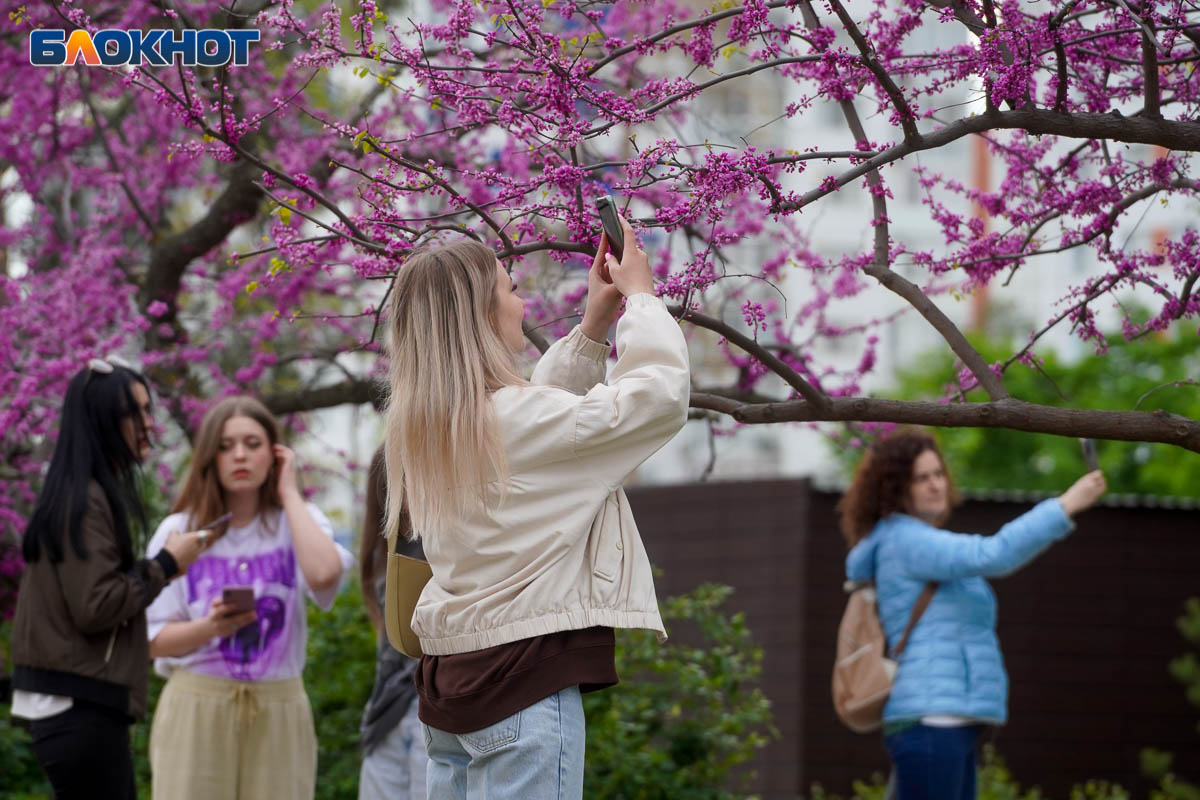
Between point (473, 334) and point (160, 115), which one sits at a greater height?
point (160, 115)

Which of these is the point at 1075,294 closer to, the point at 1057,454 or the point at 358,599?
the point at 358,599

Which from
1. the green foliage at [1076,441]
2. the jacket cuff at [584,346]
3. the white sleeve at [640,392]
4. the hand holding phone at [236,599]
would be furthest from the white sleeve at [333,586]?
the green foliage at [1076,441]

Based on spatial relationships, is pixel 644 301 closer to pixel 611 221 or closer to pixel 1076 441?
pixel 611 221

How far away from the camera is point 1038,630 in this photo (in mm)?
8094

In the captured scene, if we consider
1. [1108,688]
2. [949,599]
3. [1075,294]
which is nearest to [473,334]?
[1075,294]

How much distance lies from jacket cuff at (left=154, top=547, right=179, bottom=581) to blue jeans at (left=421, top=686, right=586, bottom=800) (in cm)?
175

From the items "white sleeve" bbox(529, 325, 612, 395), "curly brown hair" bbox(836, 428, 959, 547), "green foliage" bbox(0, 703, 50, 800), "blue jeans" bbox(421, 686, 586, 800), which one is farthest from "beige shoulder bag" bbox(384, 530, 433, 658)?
"green foliage" bbox(0, 703, 50, 800)

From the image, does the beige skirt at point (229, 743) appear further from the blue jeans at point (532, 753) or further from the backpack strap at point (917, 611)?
the backpack strap at point (917, 611)

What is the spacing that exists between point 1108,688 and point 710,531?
236 cm

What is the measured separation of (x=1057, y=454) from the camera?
27547 millimetres

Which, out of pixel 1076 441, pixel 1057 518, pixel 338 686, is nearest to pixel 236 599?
pixel 338 686

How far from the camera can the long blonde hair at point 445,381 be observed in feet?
8.99

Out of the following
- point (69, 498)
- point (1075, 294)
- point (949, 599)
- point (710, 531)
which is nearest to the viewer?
point (1075, 294)

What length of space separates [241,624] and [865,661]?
7.06 feet
